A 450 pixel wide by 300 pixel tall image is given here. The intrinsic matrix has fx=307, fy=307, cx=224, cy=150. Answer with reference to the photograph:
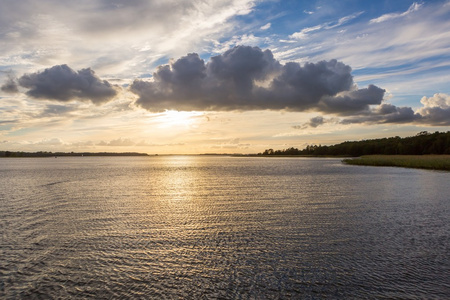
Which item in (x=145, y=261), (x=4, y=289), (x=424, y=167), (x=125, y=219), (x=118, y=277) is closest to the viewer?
(x=4, y=289)

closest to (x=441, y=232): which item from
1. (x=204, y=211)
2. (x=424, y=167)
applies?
(x=204, y=211)

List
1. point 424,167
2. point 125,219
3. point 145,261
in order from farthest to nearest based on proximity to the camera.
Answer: point 424,167, point 125,219, point 145,261

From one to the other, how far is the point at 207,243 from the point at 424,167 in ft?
269

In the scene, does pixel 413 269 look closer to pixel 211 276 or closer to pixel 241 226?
pixel 211 276

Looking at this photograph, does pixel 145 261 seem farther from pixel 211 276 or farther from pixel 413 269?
pixel 413 269

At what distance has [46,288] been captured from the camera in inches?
419

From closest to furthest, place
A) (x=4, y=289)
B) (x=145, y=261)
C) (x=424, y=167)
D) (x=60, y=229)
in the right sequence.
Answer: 1. (x=4, y=289)
2. (x=145, y=261)
3. (x=60, y=229)
4. (x=424, y=167)

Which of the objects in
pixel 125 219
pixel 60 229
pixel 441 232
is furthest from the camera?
pixel 125 219

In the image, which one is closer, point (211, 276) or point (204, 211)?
point (211, 276)

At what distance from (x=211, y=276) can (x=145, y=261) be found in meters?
3.32

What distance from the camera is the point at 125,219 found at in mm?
22047

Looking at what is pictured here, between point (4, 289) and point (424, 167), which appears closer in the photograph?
point (4, 289)

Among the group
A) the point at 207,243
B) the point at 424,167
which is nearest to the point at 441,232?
the point at 207,243

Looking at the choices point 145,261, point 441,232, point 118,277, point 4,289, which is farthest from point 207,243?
point 441,232
